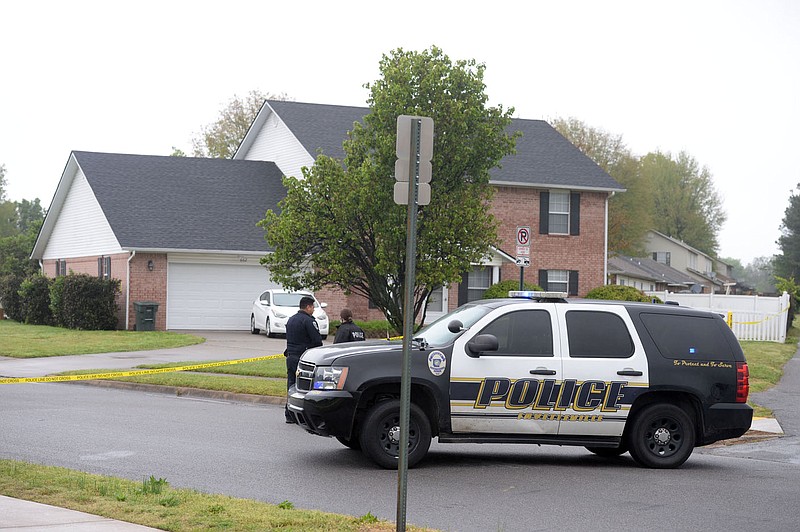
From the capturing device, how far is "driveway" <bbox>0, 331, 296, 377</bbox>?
22.0 m

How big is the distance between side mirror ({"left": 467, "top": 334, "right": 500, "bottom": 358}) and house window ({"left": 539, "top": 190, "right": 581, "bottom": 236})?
27481mm

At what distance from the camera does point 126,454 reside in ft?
→ 37.4

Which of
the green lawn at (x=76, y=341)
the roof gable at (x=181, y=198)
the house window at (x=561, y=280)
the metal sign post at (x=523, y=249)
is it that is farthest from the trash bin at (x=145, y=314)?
the metal sign post at (x=523, y=249)

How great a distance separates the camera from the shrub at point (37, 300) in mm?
37562

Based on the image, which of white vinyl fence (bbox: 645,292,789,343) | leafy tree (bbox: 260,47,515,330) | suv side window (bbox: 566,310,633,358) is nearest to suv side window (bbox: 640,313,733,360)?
suv side window (bbox: 566,310,633,358)

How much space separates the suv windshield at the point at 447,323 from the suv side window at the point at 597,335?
3.19 feet

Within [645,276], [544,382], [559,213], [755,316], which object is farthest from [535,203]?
[645,276]

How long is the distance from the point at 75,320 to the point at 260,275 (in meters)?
6.12

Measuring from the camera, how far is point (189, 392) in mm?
18172

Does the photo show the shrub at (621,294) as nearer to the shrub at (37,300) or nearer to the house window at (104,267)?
the house window at (104,267)

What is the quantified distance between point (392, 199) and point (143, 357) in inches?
296

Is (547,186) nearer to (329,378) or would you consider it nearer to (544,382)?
(544,382)

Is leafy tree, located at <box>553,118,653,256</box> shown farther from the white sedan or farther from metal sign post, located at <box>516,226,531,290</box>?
metal sign post, located at <box>516,226,531,290</box>

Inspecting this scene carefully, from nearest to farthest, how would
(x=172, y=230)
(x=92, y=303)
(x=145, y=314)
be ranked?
(x=145, y=314), (x=92, y=303), (x=172, y=230)
